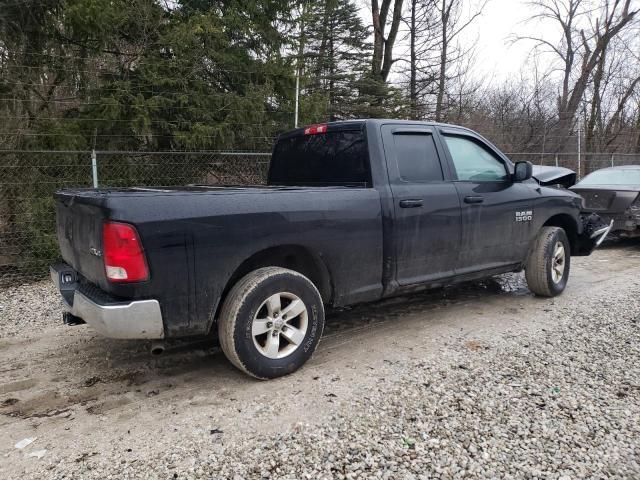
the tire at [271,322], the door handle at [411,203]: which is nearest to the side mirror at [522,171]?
the door handle at [411,203]

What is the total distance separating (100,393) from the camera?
3266mm

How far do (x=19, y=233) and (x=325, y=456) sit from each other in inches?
230

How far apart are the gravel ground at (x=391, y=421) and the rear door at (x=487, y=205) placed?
989mm

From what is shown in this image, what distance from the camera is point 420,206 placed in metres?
4.13

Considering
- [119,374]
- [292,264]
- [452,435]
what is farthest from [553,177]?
[119,374]

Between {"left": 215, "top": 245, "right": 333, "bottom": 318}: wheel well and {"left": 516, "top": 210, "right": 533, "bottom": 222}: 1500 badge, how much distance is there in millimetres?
2461

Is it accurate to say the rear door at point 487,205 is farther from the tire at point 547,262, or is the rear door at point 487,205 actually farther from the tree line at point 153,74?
the tree line at point 153,74

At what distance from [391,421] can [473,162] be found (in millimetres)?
2946

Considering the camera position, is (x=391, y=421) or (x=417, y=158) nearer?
(x=391, y=421)

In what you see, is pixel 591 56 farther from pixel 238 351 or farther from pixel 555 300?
pixel 238 351

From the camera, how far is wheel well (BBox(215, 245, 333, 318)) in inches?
134

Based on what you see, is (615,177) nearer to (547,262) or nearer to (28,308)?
(547,262)

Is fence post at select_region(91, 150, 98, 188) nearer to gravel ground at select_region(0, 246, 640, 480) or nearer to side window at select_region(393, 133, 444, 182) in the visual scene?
gravel ground at select_region(0, 246, 640, 480)

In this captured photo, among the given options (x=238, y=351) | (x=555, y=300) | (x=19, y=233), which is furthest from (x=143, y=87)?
(x=555, y=300)
